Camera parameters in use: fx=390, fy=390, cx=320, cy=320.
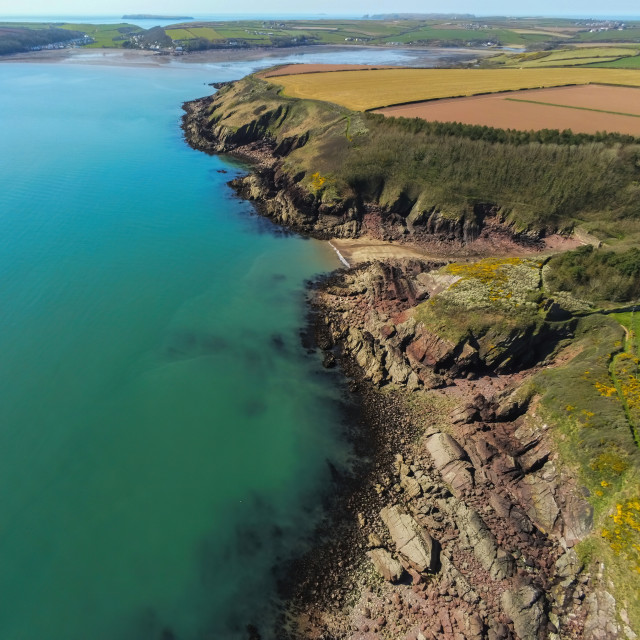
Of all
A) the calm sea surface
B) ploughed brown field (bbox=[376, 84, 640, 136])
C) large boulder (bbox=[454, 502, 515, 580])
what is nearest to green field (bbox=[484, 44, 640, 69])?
ploughed brown field (bbox=[376, 84, 640, 136])

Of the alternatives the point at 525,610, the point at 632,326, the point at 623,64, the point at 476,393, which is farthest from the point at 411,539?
the point at 623,64

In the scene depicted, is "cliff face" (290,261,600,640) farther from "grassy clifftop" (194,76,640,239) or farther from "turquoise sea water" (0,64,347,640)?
"grassy clifftop" (194,76,640,239)

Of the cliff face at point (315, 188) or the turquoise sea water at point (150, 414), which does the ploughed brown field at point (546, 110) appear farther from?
the turquoise sea water at point (150, 414)

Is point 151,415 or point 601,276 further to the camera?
point 601,276

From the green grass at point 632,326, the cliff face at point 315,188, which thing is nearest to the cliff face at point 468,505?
the green grass at point 632,326

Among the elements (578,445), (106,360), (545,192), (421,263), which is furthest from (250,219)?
(578,445)

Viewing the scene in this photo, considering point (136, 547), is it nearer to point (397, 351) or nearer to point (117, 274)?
point (397, 351)

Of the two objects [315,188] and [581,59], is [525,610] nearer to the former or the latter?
[315,188]
